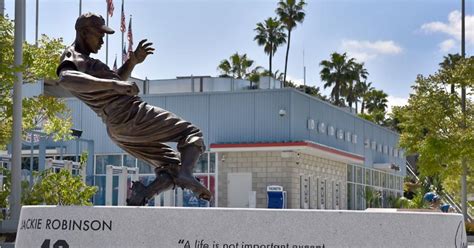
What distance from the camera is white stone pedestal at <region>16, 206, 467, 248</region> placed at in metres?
6.75

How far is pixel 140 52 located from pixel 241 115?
22972mm

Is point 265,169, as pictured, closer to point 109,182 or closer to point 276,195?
point 276,195

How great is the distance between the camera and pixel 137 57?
8.45 metres

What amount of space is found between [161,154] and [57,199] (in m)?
10.1

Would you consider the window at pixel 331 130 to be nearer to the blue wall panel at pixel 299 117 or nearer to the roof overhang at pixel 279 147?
the roof overhang at pixel 279 147

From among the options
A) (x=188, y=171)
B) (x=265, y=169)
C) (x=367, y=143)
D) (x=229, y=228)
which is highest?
(x=367, y=143)

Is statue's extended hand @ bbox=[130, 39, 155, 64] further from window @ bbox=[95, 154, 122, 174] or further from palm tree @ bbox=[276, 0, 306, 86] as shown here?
palm tree @ bbox=[276, 0, 306, 86]

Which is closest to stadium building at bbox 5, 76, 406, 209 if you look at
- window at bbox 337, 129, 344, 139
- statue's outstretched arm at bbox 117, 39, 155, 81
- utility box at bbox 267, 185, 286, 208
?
window at bbox 337, 129, 344, 139

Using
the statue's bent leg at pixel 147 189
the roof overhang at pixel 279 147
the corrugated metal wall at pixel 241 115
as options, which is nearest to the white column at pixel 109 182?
the roof overhang at pixel 279 147

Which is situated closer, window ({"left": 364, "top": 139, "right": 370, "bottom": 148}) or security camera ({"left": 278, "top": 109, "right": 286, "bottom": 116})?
security camera ({"left": 278, "top": 109, "right": 286, "bottom": 116})

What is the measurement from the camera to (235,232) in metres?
6.77

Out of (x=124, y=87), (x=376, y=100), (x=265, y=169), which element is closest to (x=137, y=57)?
(x=124, y=87)

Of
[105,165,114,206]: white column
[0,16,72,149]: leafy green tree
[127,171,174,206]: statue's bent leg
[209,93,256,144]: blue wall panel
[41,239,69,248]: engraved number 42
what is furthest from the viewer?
[209,93,256,144]: blue wall panel

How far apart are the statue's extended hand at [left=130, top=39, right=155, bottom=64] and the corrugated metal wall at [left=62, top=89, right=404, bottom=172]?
72.6 feet
